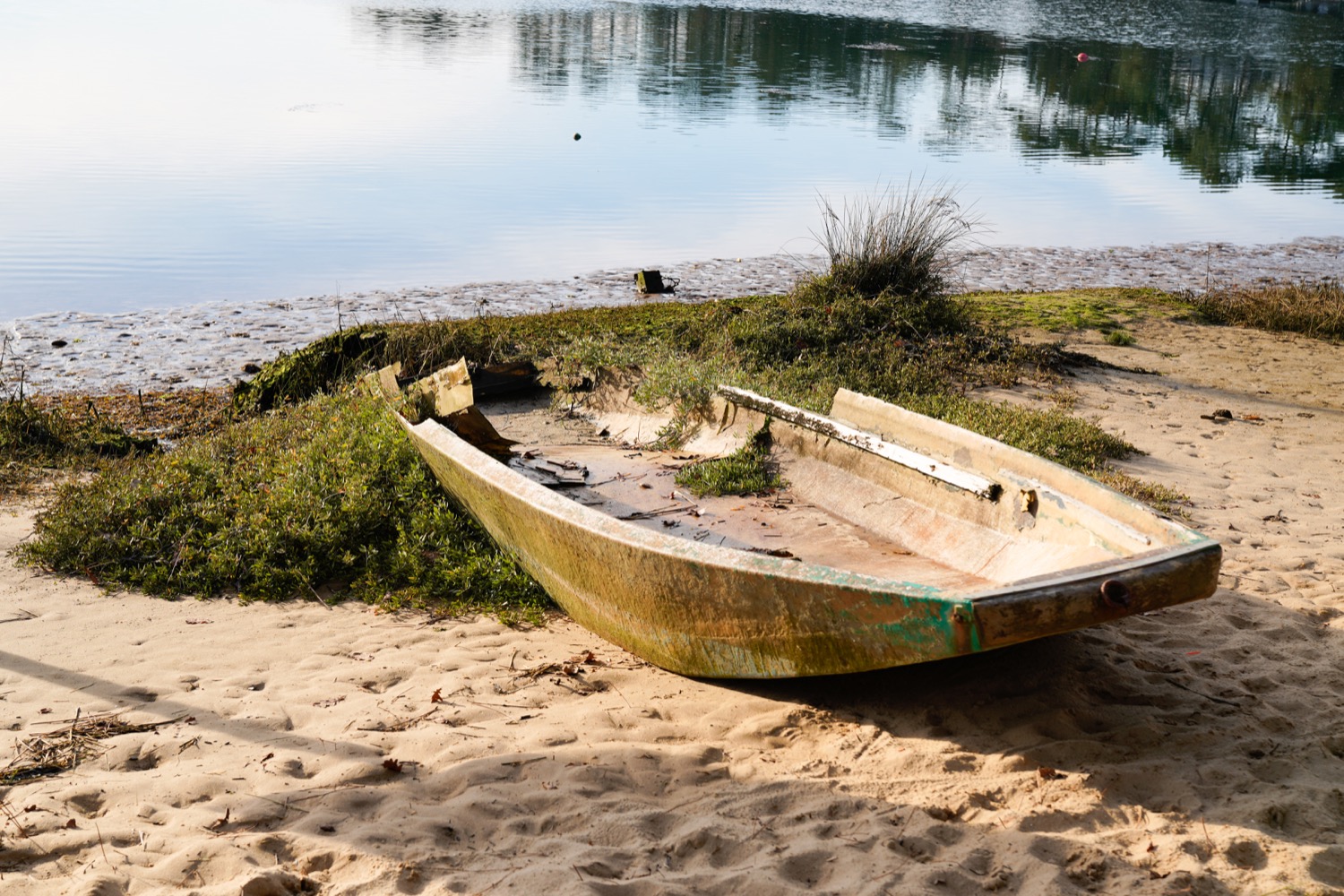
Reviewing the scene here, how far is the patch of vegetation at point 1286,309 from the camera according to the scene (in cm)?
1034

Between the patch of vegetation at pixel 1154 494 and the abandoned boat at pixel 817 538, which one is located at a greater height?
the abandoned boat at pixel 817 538

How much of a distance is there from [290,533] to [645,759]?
8.20ft

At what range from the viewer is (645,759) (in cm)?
371

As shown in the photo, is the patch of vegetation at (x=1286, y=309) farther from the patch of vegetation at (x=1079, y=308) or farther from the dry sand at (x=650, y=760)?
the dry sand at (x=650, y=760)

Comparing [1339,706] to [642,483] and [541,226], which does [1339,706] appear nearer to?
[642,483]

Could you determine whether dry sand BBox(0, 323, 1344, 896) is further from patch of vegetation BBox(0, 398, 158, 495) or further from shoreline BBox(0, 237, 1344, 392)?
shoreline BBox(0, 237, 1344, 392)

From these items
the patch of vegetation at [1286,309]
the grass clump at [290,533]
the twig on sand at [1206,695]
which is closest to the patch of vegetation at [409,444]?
the grass clump at [290,533]

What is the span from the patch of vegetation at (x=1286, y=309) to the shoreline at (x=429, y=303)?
1.48m

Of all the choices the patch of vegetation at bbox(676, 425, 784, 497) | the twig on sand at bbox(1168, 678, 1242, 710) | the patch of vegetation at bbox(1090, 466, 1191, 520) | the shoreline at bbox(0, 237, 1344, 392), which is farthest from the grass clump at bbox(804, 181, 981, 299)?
the twig on sand at bbox(1168, 678, 1242, 710)

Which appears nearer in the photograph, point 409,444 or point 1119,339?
point 409,444

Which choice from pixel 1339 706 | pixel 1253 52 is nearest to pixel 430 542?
pixel 1339 706

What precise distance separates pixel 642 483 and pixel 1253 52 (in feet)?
112

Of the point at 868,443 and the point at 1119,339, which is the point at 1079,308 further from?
the point at 868,443

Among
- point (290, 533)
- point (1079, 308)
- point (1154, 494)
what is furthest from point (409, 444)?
point (1079, 308)
